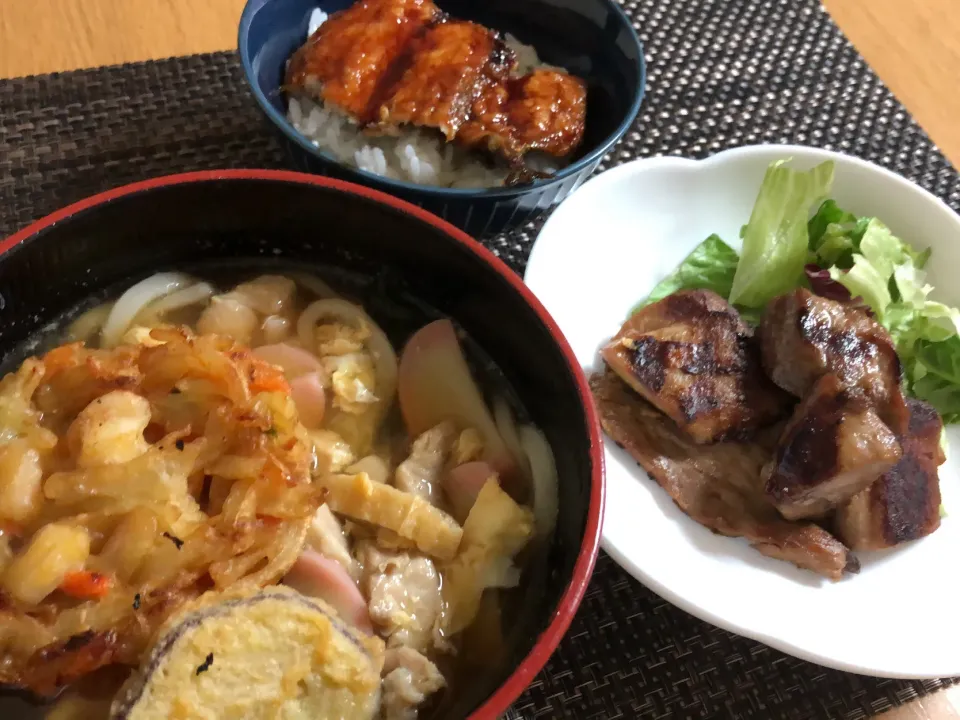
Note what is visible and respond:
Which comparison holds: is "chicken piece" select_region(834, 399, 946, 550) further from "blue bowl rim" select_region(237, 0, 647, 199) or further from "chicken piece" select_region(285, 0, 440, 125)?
"chicken piece" select_region(285, 0, 440, 125)

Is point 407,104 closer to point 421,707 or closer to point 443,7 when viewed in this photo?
point 443,7

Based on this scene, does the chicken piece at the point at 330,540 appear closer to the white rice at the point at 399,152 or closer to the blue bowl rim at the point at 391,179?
the blue bowl rim at the point at 391,179

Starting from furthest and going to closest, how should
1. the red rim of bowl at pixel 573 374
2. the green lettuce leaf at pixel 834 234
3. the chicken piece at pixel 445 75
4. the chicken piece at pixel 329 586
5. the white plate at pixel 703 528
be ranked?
the green lettuce leaf at pixel 834 234 < the chicken piece at pixel 445 75 < the white plate at pixel 703 528 < the chicken piece at pixel 329 586 < the red rim of bowl at pixel 573 374

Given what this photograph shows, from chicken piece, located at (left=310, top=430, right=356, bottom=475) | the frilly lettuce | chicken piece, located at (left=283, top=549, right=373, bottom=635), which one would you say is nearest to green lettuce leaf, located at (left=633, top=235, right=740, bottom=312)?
the frilly lettuce

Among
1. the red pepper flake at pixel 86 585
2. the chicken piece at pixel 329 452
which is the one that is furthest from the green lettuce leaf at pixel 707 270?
the red pepper flake at pixel 86 585

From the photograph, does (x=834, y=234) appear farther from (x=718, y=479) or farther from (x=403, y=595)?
(x=403, y=595)

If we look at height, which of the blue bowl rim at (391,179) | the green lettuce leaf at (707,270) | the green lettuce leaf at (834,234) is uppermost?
the blue bowl rim at (391,179)
